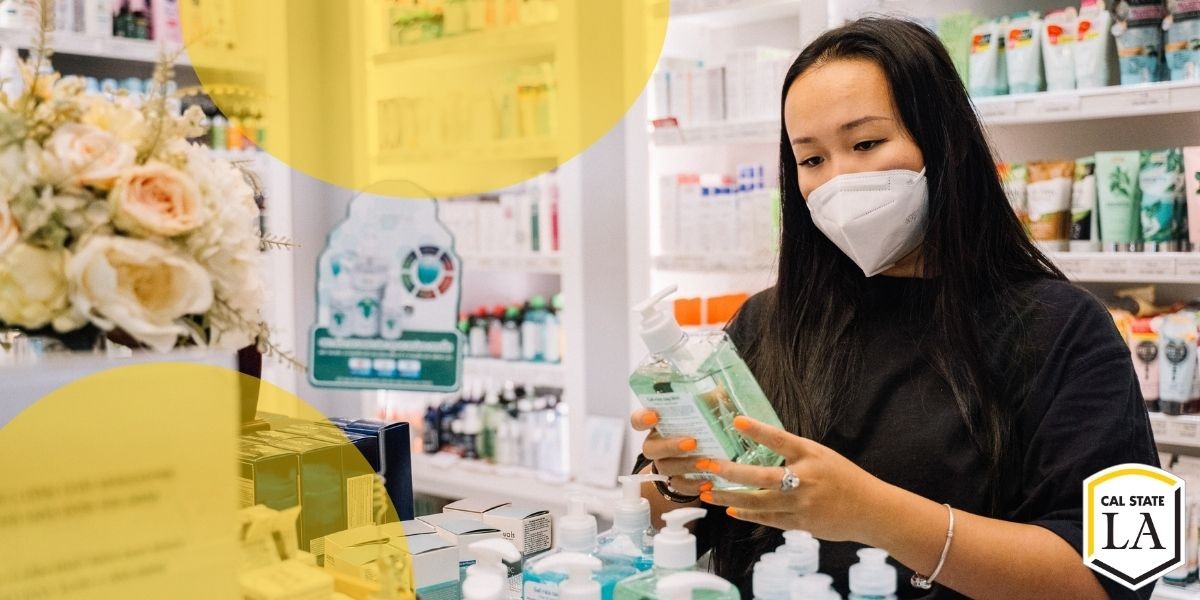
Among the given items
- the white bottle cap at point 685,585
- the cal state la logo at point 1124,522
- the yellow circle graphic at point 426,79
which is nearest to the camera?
the white bottle cap at point 685,585

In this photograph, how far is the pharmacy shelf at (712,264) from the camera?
3.26 meters

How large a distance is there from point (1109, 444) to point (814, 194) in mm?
508

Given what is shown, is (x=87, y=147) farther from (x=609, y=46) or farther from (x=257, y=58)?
(x=257, y=58)

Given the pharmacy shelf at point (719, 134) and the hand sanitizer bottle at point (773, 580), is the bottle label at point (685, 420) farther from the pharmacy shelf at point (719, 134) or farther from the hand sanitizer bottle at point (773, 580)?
the pharmacy shelf at point (719, 134)

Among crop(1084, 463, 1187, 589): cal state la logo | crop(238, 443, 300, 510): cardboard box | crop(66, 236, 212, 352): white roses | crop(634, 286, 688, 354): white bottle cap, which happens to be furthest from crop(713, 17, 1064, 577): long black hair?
crop(66, 236, 212, 352): white roses

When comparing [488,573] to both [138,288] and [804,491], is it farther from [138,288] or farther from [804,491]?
[138,288]

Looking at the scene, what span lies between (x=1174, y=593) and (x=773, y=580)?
191cm

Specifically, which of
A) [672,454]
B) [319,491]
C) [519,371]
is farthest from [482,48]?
[672,454]

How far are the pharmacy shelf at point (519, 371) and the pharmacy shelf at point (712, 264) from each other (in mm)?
643

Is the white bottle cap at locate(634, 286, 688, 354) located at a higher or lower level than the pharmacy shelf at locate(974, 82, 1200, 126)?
lower

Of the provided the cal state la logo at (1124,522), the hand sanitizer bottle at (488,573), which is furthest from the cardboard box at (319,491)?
the cal state la logo at (1124,522)

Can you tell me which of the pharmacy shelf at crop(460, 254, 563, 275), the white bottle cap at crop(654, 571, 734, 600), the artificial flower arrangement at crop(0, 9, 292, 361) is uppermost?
the artificial flower arrangement at crop(0, 9, 292, 361)

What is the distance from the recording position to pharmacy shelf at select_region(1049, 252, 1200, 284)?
8.08 feet

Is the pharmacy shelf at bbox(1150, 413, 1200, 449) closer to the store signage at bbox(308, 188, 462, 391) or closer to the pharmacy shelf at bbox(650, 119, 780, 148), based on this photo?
the pharmacy shelf at bbox(650, 119, 780, 148)
